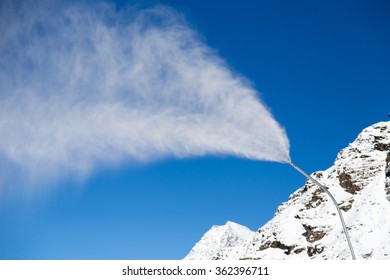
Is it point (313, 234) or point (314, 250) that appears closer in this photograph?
point (314, 250)

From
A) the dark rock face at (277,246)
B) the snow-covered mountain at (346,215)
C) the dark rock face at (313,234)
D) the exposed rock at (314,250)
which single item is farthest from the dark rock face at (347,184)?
the dark rock face at (277,246)

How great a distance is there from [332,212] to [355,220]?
56.0ft

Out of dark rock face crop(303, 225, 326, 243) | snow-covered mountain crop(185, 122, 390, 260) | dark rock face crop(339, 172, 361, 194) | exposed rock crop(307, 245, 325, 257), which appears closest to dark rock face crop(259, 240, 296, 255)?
snow-covered mountain crop(185, 122, 390, 260)

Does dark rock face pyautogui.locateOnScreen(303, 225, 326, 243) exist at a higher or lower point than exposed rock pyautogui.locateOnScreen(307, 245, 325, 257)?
higher

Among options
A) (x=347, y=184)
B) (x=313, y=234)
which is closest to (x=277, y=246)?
(x=313, y=234)

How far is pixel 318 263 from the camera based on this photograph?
9.38m

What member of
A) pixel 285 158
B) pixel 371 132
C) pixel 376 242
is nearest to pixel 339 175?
pixel 371 132

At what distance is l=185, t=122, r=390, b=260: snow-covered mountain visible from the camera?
244 feet

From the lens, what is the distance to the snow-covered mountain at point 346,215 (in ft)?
244

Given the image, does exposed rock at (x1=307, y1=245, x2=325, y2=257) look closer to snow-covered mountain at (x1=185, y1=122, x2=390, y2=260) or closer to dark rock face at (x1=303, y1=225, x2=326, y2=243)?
snow-covered mountain at (x1=185, y1=122, x2=390, y2=260)

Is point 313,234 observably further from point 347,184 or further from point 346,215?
point 347,184

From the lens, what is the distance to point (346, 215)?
296 ft

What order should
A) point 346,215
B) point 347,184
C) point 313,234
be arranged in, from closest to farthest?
point 346,215
point 313,234
point 347,184

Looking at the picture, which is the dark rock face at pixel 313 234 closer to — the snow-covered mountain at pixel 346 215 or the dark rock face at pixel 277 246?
the snow-covered mountain at pixel 346 215
